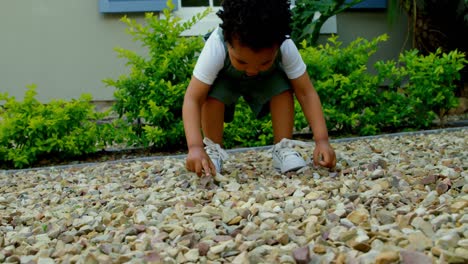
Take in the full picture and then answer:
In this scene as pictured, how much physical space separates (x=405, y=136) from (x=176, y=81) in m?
1.46

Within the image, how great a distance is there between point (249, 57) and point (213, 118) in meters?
0.57

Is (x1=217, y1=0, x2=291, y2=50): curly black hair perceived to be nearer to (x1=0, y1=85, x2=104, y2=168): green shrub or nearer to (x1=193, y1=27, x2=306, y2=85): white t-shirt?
(x1=193, y1=27, x2=306, y2=85): white t-shirt

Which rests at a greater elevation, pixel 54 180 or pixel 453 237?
pixel 453 237

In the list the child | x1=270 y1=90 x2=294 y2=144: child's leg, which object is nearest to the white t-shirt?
the child

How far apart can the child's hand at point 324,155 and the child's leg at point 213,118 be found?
0.49 meters

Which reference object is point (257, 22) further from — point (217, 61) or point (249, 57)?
point (217, 61)

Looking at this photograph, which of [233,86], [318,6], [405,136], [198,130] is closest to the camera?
[198,130]

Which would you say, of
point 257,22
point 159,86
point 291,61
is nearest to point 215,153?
point 291,61

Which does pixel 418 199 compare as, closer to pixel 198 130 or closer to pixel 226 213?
pixel 226 213

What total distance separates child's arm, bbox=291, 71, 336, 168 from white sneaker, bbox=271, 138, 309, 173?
8 centimetres

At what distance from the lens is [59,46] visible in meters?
4.89

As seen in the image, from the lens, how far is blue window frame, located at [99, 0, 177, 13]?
4730mm

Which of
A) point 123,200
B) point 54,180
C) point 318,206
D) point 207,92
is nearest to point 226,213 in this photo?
point 318,206

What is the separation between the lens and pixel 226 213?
175cm
